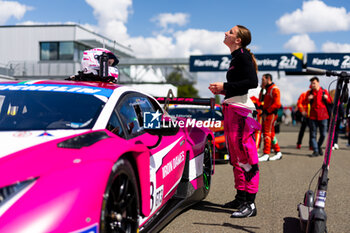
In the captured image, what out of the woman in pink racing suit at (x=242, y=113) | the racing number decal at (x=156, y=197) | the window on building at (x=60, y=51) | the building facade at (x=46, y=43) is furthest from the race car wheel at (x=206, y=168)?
the window on building at (x=60, y=51)

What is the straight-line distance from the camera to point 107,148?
7.49 feet

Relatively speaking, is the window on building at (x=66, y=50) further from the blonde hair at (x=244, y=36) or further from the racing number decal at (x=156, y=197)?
the racing number decal at (x=156, y=197)

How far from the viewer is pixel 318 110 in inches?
398

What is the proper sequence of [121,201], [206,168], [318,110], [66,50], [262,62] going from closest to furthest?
[121,201], [206,168], [318,110], [262,62], [66,50]

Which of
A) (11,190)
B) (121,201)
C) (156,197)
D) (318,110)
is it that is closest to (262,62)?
(318,110)

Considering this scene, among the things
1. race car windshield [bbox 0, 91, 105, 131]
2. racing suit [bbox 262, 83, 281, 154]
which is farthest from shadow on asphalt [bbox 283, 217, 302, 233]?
racing suit [bbox 262, 83, 281, 154]

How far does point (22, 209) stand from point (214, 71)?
19.8 meters

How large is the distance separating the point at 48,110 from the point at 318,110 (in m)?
8.57

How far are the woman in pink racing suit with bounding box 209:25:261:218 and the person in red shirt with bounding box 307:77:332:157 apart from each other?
634cm

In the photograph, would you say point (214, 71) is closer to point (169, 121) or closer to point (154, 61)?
point (154, 61)

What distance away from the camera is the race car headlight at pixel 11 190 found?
1.84 m

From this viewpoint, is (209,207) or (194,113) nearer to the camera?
(209,207)

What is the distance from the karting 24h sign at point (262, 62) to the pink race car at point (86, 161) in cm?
1744

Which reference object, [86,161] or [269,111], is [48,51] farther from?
[86,161]
